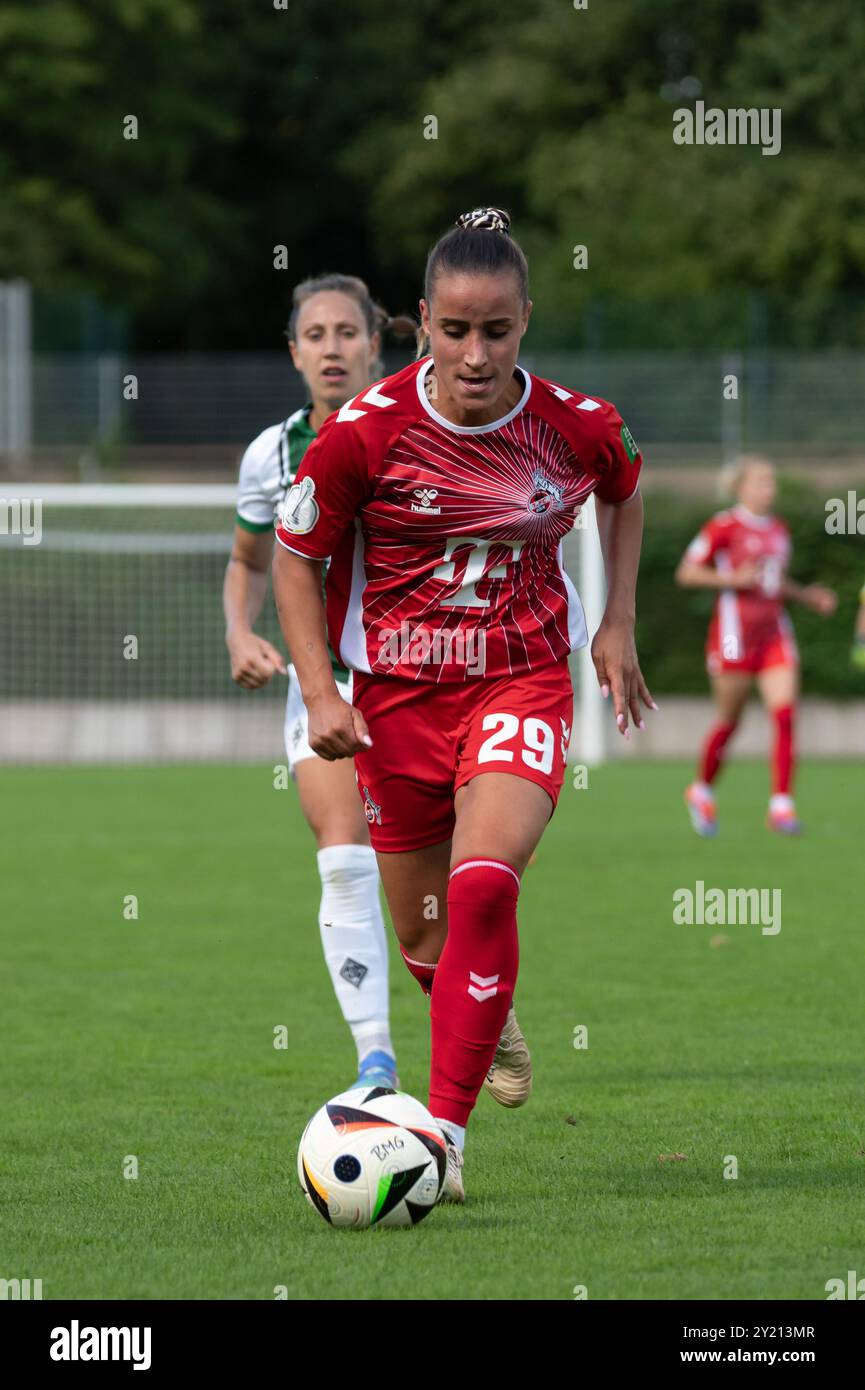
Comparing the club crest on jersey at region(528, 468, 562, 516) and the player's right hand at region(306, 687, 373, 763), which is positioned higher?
the club crest on jersey at region(528, 468, 562, 516)

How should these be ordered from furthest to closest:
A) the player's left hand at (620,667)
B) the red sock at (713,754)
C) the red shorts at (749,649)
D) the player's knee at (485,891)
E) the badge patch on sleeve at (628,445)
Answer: the red shorts at (749,649) → the red sock at (713,754) → the player's left hand at (620,667) → the badge patch on sleeve at (628,445) → the player's knee at (485,891)

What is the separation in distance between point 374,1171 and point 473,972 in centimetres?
48

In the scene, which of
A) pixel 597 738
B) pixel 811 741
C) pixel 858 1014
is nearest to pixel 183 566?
pixel 597 738

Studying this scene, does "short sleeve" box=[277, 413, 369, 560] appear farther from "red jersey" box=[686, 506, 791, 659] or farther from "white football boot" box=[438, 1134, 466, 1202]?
"red jersey" box=[686, 506, 791, 659]

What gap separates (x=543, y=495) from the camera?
5109 mm

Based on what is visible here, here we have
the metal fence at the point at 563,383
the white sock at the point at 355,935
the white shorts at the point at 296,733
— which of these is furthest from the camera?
the metal fence at the point at 563,383

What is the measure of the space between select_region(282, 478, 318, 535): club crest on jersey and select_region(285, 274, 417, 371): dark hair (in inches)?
60.2

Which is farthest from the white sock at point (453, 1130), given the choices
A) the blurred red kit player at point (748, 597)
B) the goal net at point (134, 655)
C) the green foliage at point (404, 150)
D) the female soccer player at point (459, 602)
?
the green foliage at point (404, 150)

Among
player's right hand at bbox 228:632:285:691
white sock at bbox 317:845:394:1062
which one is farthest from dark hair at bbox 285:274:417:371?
white sock at bbox 317:845:394:1062

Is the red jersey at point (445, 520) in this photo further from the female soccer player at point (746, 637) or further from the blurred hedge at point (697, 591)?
the blurred hedge at point (697, 591)

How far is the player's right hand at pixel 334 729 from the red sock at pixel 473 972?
0.35m

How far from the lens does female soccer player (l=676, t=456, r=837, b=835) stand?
48.5 ft

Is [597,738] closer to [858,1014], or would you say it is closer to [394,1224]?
[858,1014]

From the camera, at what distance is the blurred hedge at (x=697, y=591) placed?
2716 cm
